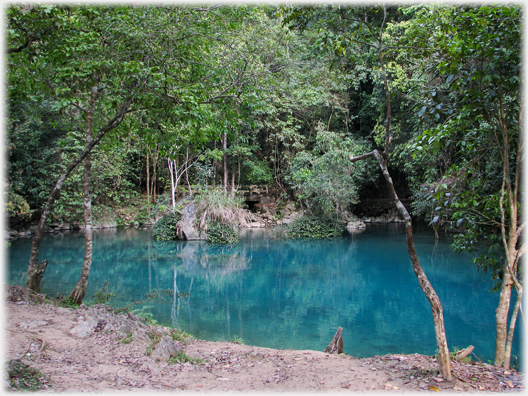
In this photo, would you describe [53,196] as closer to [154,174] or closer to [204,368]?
[204,368]

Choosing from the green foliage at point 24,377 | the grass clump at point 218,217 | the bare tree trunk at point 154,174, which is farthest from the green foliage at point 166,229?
the green foliage at point 24,377

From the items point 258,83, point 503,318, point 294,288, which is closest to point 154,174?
point 294,288

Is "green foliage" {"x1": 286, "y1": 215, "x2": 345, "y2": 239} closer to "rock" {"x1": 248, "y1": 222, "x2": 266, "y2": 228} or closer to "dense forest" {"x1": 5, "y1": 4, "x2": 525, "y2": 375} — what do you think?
"rock" {"x1": 248, "y1": 222, "x2": 266, "y2": 228}

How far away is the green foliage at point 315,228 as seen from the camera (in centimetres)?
1598

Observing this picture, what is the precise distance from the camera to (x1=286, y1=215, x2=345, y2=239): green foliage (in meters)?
16.0

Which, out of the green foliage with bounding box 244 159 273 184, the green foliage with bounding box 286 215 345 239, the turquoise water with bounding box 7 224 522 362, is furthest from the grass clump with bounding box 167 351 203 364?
the green foliage with bounding box 244 159 273 184

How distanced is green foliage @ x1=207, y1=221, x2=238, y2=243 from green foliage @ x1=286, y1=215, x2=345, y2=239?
9.30 feet

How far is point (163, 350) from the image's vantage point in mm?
3648

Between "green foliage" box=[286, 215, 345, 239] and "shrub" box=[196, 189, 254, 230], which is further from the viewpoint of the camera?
"green foliage" box=[286, 215, 345, 239]

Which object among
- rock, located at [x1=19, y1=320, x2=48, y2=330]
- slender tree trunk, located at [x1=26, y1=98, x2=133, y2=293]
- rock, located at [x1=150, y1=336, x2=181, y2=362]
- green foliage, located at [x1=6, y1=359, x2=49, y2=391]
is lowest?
rock, located at [x1=150, y1=336, x2=181, y2=362]

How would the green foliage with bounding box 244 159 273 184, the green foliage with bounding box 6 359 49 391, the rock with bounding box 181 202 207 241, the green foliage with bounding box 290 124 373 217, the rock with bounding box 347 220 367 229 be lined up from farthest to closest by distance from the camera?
the green foliage with bounding box 244 159 273 184, the rock with bounding box 347 220 367 229, the green foliage with bounding box 290 124 373 217, the rock with bounding box 181 202 207 241, the green foliage with bounding box 6 359 49 391

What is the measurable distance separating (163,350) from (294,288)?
5.15m

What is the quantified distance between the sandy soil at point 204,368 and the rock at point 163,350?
0.08m

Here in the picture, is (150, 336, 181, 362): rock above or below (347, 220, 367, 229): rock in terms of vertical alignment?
above
